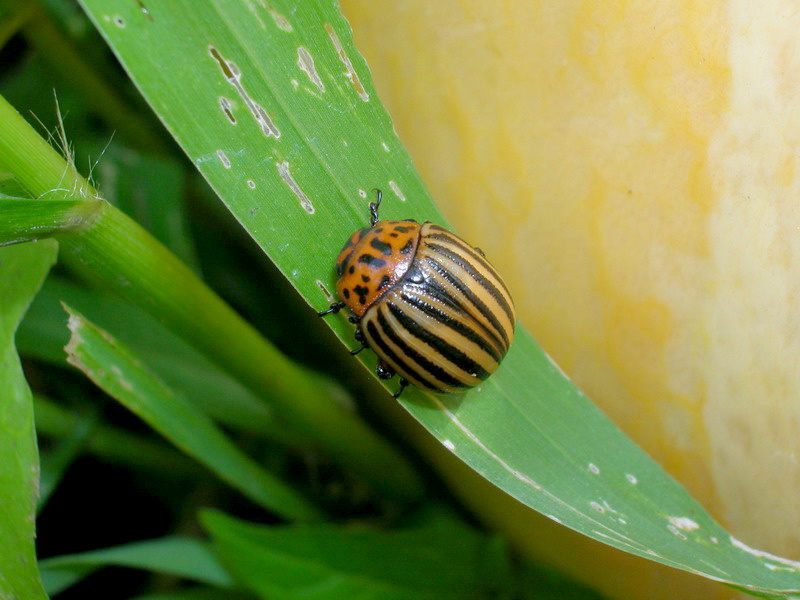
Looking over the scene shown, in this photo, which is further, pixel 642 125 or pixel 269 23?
pixel 642 125

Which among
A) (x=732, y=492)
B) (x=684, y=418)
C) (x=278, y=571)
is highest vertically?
(x=278, y=571)

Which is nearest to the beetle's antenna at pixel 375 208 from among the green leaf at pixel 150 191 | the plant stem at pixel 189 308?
the plant stem at pixel 189 308

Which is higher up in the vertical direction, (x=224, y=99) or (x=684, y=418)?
(x=224, y=99)

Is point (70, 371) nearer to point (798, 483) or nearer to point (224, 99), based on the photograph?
point (224, 99)

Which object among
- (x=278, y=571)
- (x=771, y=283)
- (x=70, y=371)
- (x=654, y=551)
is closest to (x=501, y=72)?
(x=771, y=283)

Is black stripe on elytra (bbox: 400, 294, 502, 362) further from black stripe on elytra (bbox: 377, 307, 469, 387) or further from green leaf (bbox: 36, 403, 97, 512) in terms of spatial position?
green leaf (bbox: 36, 403, 97, 512)

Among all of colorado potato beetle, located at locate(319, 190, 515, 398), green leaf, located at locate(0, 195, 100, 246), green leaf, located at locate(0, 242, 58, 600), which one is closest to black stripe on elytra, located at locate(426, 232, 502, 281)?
colorado potato beetle, located at locate(319, 190, 515, 398)

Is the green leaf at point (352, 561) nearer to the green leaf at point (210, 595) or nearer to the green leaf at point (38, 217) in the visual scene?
the green leaf at point (210, 595)
